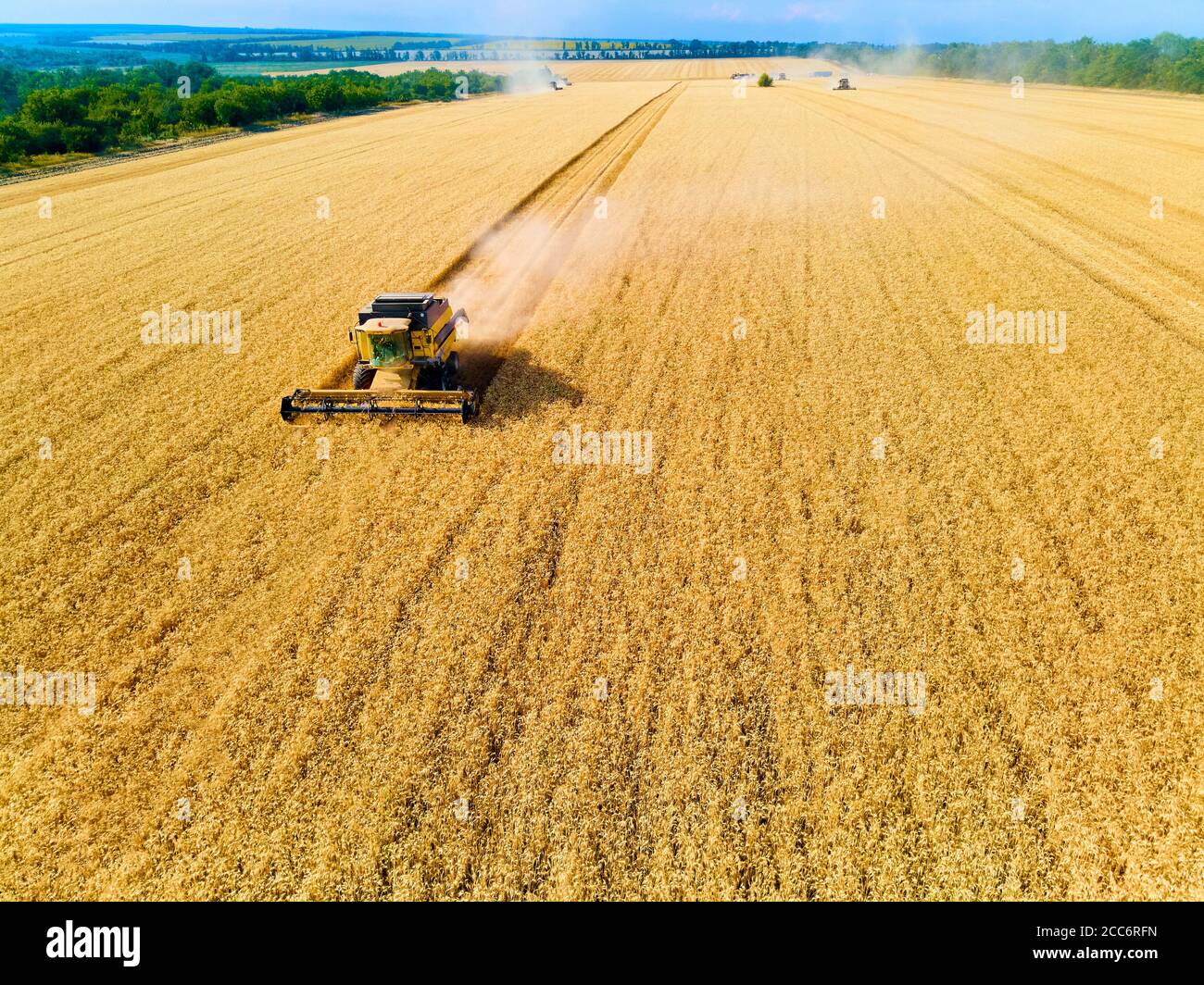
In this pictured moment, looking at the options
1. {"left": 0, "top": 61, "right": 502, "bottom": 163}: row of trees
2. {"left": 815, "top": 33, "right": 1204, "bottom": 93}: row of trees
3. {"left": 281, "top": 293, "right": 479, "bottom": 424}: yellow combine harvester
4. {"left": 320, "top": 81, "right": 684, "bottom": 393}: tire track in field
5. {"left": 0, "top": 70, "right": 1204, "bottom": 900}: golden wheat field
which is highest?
{"left": 815, "top": 33, "right": 1204, "bottom": 93}: row of trees

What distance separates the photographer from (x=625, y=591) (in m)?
8.43

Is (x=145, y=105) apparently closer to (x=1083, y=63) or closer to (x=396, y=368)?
(x=396, y=368)

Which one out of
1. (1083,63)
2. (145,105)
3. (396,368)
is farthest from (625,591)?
(1083,63)

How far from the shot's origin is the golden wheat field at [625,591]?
5984 millimetres

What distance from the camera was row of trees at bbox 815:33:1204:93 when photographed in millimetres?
72888

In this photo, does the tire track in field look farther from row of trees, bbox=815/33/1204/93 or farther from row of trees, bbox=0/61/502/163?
row of trees, bbox=815/33/1204/93

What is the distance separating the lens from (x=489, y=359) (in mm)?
14359

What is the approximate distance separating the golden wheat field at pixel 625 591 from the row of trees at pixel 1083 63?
83.2 metres

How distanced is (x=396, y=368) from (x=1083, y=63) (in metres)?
119

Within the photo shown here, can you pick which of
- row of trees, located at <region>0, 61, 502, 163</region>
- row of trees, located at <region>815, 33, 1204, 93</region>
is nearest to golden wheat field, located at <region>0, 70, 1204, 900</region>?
row of trees, located at <region>0, 61, 502, 163</region>

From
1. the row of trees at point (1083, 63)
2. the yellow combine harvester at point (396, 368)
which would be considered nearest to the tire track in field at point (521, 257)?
the yellow combine harvester at point (396, 368)

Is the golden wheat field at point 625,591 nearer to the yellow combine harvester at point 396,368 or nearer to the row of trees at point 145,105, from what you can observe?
the yellow combine harvester at point 396,368

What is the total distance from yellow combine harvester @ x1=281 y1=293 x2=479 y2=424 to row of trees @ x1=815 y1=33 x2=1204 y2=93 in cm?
9719
